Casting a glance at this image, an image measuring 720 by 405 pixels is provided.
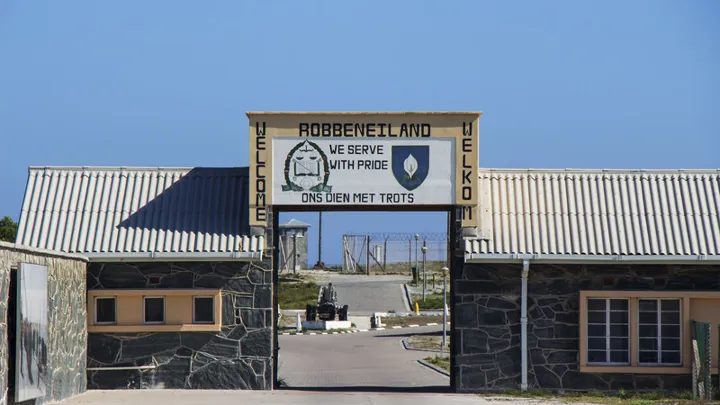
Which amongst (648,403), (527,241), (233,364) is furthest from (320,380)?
(648,403)

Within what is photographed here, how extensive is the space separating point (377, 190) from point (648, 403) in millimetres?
6478

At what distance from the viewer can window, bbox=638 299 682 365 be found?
2227 cm

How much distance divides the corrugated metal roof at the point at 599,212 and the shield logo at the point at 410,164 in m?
1.45

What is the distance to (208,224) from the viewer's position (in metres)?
22.8

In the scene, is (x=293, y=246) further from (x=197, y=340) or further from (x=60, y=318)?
(x=60, y=318)

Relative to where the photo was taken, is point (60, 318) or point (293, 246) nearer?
point (60, 318)

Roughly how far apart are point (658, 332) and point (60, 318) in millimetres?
11158

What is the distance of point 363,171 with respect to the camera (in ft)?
74.5

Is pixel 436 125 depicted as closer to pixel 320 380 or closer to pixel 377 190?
pixel 377 190

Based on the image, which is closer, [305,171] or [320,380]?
[305,171]

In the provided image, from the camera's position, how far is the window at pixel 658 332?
2227 cm

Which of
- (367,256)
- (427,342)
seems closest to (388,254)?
(367,256)

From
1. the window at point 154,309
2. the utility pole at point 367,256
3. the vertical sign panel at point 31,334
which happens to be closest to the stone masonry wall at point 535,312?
the window at point 154,309

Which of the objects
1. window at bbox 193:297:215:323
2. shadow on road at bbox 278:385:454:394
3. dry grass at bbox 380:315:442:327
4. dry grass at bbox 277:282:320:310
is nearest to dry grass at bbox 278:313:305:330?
dry grass at bbox 380:315:442:327
